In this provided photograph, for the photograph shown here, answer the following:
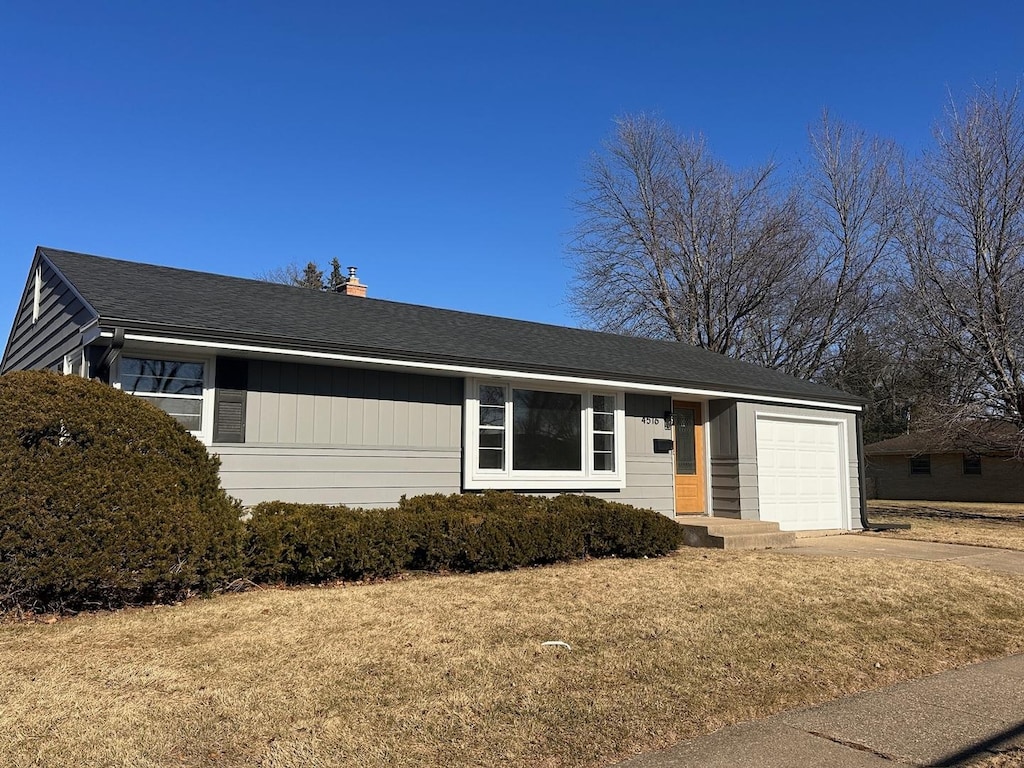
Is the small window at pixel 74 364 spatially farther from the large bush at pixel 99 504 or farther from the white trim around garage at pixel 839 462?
the white trim around garage at pixel 839 462

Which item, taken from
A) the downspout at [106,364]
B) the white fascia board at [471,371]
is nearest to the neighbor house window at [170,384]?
the downspout at [106,364]

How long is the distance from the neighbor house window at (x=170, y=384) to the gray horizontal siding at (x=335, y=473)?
0.51m

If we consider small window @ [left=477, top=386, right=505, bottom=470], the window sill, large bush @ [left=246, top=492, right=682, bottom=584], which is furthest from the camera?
small window @ [left=477, top=386, right=505, bottom=470]

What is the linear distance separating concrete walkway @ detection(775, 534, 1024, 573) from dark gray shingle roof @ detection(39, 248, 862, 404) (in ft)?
9.27

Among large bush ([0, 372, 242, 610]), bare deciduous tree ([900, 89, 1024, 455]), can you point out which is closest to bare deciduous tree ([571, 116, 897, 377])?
bare deciduous tree ([900, 89, 1024, 455])

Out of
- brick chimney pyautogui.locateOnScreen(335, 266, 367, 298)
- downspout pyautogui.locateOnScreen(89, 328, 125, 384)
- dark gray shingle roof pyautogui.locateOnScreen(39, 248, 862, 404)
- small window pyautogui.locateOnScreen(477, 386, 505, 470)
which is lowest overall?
small window pyautogui.locateOnScreen(477, 386, 505, 470)

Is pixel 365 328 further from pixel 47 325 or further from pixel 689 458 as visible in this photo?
pixel 689 458

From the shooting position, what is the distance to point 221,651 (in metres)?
5.09

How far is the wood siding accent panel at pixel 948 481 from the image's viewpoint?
95.9ft

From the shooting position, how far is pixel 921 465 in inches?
1267

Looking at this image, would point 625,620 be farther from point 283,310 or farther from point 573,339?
point 573,339

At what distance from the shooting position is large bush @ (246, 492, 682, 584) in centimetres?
740

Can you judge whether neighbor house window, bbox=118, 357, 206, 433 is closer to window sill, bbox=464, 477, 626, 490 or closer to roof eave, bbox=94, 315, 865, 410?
roof eave, bbox=94, 315, 865, 410

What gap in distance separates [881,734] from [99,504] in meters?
5.81
